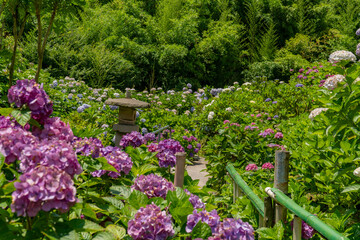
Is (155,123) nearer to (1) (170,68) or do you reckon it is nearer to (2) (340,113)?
(2) (340,113)

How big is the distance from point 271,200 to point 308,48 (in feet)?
38.4

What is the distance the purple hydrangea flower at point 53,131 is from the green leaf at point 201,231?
487 mm

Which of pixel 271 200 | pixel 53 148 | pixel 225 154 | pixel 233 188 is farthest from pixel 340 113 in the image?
pixel 225 154

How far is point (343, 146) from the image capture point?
164 cm

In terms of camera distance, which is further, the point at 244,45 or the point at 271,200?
the point at 244,45

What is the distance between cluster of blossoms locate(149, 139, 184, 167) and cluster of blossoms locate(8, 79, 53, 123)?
0.87 metres

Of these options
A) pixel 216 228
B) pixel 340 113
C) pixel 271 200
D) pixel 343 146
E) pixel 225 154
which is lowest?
pixel 225 154

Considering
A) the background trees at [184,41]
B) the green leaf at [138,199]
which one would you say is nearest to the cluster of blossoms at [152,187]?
the green leaf at [138,199]

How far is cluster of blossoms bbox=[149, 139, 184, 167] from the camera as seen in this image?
195cm

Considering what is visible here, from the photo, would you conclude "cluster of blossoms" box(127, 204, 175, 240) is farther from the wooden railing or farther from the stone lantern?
the stone lantern

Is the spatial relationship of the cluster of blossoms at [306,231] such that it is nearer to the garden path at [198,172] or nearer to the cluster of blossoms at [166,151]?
the cluster of blossoms at [166,151]

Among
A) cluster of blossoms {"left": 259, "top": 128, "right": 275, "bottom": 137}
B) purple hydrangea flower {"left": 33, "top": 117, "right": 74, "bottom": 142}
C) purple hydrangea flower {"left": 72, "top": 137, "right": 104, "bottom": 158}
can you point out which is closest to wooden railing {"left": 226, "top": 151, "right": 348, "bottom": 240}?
purple hydrangea flower {"left": 72, "top": 137, "right": 104, "bottom": 158}

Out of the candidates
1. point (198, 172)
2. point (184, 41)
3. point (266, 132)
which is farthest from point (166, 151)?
point (184, 41)

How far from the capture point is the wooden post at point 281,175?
1479 millimetres
